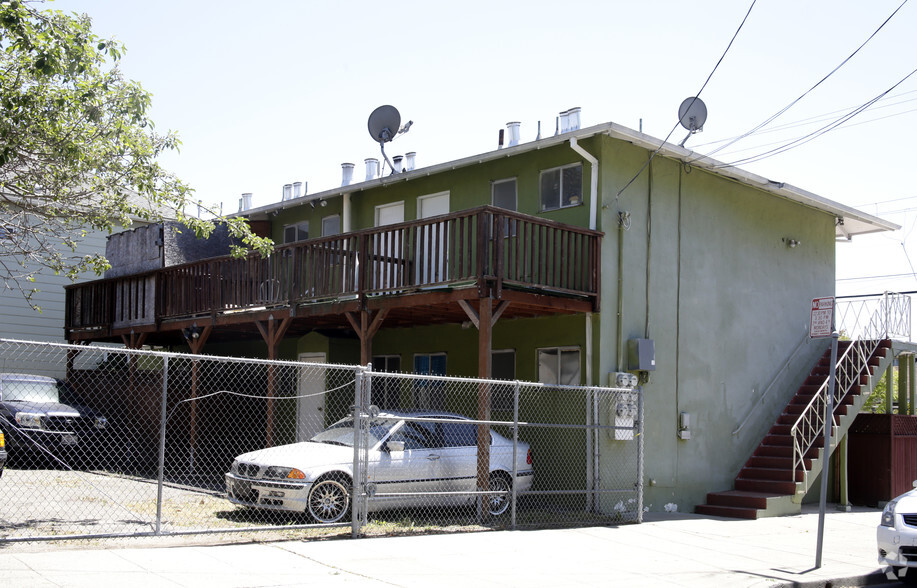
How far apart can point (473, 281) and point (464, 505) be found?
3219 mm

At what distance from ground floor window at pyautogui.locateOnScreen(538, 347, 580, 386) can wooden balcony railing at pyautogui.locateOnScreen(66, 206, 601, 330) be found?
1.20 m

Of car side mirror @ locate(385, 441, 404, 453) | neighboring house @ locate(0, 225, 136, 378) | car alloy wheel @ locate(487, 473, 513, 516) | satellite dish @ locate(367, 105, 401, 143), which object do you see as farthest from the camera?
neighboring house @ locate(0, 225, 136, 378)

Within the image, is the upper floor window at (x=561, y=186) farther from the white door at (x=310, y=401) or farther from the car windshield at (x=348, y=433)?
the white door at (x=310, y=401)

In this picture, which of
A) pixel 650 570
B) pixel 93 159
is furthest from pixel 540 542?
pixel 93 159

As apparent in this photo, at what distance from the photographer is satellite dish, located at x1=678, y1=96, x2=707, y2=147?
51.8 feet

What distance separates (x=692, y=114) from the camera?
15.8m

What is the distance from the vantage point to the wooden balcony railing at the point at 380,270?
1309cm

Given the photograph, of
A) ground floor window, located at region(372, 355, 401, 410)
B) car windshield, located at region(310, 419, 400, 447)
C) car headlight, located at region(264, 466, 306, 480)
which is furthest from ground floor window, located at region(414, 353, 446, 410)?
car headlight, located at region(264, 466, 306, 480)

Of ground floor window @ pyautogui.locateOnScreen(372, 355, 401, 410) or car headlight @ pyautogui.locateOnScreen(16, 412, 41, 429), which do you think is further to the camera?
ground floor window @ pyautogui.locateOnScreen(372, 355, 401, 410)

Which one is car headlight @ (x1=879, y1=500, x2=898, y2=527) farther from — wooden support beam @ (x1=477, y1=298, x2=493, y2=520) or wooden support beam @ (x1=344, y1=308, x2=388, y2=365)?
wooden support beam @ (x1=344, y1=308, x2=388, y2=365)

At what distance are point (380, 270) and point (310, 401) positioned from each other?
19.6ft

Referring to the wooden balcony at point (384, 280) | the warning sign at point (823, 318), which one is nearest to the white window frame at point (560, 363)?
the wooden balcony at point (384, 280)

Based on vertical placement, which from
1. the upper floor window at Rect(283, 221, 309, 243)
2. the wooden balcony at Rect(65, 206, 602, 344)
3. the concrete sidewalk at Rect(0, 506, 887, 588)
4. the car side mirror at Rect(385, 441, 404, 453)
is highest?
the upper floor window at Rect(283, 221, 309, 243)

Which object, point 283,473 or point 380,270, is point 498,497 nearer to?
point 283,473
